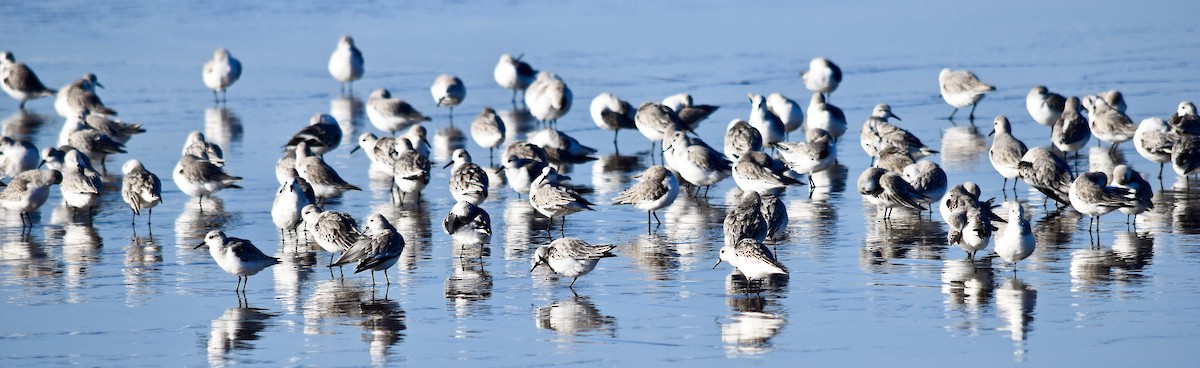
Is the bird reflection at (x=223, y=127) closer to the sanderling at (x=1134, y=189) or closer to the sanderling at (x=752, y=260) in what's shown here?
the sanderling at (x=752, y=260)

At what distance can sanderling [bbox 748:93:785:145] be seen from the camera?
20.4 meters

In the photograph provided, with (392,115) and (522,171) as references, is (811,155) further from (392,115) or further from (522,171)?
(392,115)

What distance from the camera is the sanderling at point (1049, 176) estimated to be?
1548 cm

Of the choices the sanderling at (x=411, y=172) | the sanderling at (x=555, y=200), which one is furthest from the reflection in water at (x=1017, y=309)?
the sanderling at (x=411, y=172)

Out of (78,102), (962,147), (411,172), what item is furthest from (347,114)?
(962,147)

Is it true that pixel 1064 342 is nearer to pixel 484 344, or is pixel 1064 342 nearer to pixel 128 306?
pixel 484 344

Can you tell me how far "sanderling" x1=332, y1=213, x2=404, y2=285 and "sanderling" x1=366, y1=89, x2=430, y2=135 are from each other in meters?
9.87

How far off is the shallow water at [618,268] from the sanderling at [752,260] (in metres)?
0.19

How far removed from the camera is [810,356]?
987cm

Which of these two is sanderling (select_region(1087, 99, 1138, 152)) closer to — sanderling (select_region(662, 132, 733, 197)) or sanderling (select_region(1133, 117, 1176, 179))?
sanderling (select_region(1133, 117, 1176, 179))

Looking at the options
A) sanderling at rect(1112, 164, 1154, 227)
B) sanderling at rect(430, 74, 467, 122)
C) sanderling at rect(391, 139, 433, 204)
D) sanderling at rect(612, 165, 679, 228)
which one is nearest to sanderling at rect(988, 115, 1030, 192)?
sanderling at rect(1112, 164, 1154, 227)

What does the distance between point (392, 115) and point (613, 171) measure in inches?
170

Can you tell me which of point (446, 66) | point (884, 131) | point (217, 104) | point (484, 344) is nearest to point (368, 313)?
point (484, 344)

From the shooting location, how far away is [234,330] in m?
10.9
